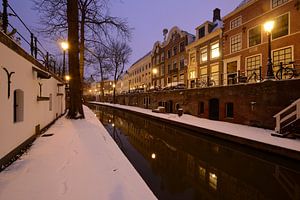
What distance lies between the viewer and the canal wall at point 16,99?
4.44 meters

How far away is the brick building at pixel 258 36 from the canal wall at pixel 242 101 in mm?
1677

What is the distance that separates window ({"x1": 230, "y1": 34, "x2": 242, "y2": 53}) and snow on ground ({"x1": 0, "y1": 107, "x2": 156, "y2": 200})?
18284 millimetres

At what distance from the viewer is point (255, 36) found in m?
18.2

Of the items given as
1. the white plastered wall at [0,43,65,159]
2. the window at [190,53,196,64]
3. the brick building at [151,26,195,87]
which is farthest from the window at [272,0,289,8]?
the white plastered wall at [0,43,65,159]

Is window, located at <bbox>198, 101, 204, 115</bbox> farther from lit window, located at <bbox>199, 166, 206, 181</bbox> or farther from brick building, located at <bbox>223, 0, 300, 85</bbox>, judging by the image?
lit window, located at <bbox>199, 166, 206, 181</bbox>

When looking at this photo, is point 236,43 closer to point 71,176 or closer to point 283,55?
point 283,55

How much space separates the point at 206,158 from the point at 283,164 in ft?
8.02

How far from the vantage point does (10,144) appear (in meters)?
4.88

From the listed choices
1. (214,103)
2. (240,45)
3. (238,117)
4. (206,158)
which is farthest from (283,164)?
(240,45)

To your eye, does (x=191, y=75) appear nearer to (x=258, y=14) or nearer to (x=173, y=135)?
(x=258, y=14)

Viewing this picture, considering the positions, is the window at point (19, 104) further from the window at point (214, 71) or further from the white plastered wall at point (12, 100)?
the window at point (214, 71)

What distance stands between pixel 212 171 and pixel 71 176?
423 cm

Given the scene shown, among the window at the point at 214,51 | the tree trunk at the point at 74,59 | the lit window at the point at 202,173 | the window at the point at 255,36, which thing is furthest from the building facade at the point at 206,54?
the lit window at the point at 202,173

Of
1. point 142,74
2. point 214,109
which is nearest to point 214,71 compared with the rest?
point 214,109
